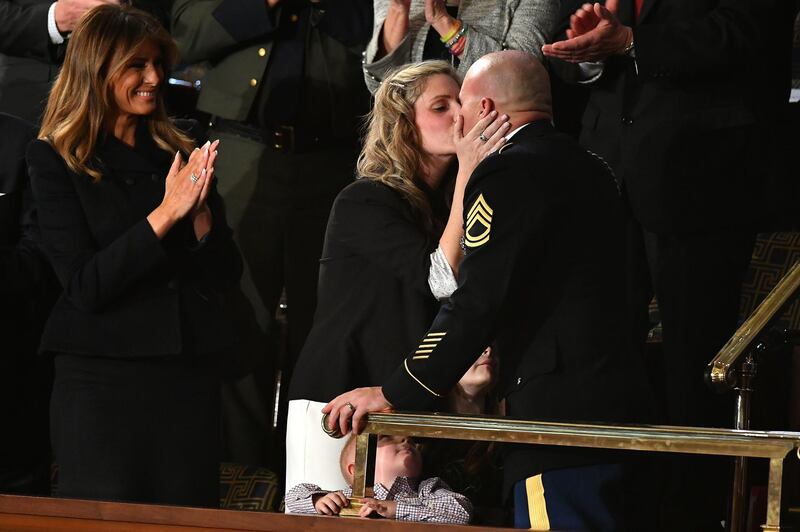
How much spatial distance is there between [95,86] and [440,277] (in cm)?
97

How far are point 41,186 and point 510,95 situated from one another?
113cm

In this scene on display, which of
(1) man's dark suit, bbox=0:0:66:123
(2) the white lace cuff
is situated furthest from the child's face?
(1) man's dark suit, bbox=0:0:66:123

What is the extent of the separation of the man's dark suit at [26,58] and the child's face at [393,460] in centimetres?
151

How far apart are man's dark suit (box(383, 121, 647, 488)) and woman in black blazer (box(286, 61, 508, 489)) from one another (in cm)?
38

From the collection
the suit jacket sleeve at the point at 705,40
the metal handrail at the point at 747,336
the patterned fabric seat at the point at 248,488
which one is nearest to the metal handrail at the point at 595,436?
the metal handrail at the point at 747,336

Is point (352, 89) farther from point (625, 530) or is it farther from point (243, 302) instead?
point (625, 530)

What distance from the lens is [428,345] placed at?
262 cm

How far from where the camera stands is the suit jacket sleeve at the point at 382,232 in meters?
3.14

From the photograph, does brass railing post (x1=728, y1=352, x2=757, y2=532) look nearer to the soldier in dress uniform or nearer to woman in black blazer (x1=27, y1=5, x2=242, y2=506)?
the soldier in dress uniform

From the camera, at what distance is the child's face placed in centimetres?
304

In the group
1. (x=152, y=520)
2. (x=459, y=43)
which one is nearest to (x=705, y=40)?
(x=459, y=43)

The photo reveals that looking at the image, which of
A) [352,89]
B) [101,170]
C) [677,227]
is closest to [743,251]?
[677,227]

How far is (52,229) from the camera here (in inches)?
127

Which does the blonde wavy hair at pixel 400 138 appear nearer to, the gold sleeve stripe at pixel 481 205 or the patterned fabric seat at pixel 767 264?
the gold sleeve stripe at pixel 481 205
